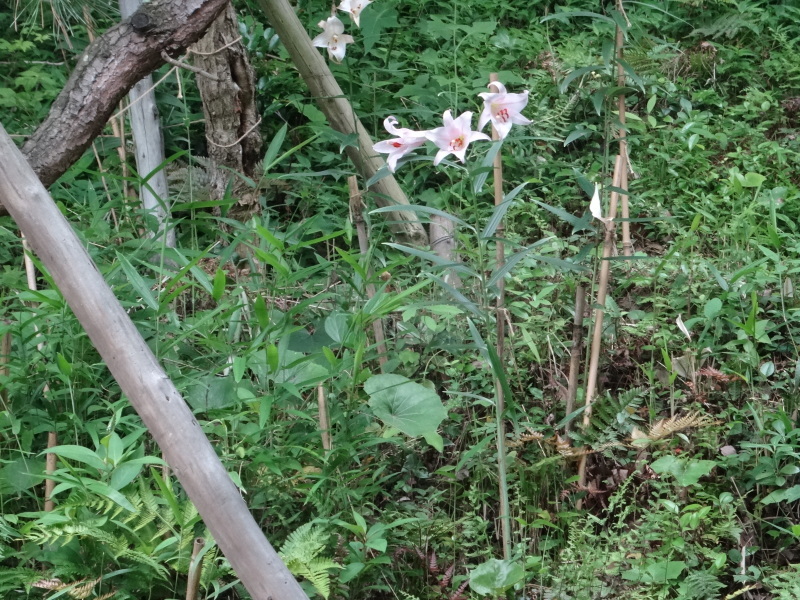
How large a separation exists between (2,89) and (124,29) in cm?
209

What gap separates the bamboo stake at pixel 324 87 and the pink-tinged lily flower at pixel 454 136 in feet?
3.63

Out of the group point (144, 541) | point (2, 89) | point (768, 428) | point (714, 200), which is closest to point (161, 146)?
point (2, 89)

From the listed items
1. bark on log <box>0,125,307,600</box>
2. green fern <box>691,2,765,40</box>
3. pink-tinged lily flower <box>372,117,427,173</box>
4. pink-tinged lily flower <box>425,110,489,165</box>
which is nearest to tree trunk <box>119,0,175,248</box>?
bark on log <box>0,125,307,600</box>

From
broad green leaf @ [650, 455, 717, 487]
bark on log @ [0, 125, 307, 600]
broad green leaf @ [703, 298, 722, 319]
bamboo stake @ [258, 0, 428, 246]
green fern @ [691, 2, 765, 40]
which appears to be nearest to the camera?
bark on log @ [0, 125, 307, 600]

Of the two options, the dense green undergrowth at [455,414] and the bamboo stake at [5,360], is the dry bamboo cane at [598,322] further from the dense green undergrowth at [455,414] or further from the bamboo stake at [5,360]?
the bamboo stake at [5,360]

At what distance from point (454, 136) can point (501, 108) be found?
5.8 inches

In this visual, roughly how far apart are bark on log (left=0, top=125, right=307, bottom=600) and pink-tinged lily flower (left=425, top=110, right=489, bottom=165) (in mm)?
744

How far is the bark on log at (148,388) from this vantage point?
1398 mm

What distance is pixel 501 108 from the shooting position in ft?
5.90

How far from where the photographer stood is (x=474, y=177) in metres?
1.78

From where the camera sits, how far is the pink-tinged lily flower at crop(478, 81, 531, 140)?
176 centimetres

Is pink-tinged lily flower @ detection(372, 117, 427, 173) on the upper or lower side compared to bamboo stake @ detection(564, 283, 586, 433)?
upper

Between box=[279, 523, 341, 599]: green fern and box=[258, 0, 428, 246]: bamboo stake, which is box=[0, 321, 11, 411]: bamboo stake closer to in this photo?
box=[279, 523, 341, 599]: green fern

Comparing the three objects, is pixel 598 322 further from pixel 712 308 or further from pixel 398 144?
pixel 398 144
